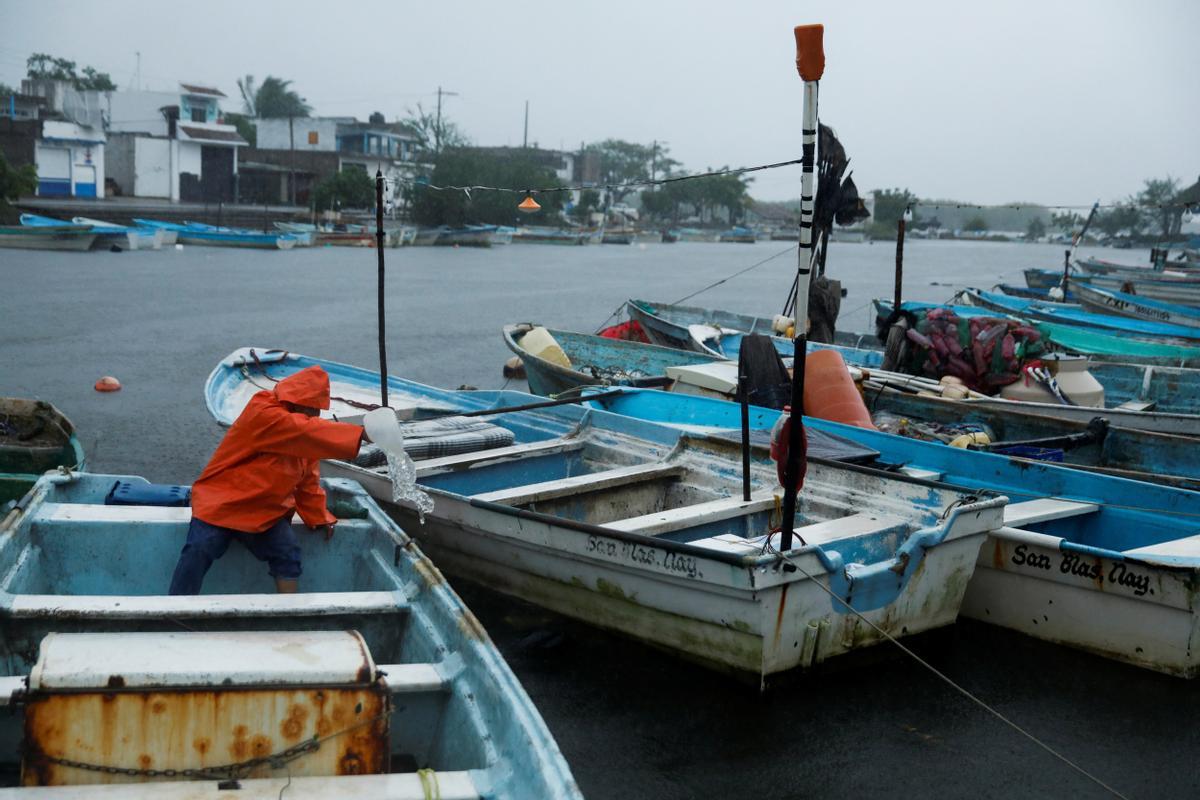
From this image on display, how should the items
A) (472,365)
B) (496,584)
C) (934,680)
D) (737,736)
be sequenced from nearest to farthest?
1. (737,736)
2. (934,680)
3. (496,584)
4. (472,365)

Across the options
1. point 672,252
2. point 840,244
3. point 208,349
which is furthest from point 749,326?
point 840,244

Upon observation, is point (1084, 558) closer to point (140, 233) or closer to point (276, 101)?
point (140, 233)

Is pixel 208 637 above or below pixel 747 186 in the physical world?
below

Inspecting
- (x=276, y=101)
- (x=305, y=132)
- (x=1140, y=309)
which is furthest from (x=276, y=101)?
(x=1140, y=309)

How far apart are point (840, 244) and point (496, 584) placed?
345ft

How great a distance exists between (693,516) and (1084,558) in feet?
7.64

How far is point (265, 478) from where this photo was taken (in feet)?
17.0

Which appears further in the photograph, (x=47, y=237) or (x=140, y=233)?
(x=140, y=233)

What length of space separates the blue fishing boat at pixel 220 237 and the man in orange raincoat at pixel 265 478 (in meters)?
42.5

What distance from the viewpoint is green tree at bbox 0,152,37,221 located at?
41.3 m

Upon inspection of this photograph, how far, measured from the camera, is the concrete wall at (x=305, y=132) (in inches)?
2785

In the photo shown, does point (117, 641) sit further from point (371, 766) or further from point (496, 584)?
point (496, 584)

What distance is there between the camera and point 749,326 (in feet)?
56.7

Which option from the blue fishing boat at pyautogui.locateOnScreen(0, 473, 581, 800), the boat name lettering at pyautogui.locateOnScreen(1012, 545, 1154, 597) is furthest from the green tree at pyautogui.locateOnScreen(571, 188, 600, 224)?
the blue fishing boat at pyautogui.locateOnScreen(0, 473, 581, 800)
